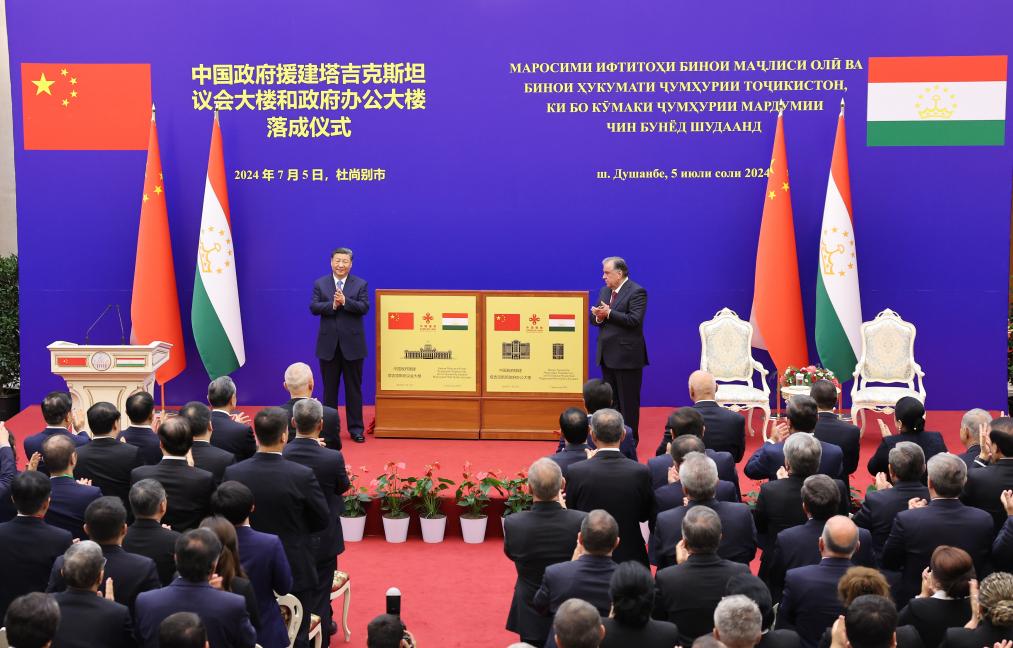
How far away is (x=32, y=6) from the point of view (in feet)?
33.1

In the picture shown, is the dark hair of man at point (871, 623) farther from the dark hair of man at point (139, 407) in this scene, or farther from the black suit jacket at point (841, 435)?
the dark hair of man at point (139, 407)

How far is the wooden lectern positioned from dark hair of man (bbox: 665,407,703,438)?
14.9 feet

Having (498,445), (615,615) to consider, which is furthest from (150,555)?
(498,445)

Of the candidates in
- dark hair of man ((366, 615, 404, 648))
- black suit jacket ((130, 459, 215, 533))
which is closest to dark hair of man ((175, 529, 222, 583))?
dark hair of man ((366, 615, 404, 648))

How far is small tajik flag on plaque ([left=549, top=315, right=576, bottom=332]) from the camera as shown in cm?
887

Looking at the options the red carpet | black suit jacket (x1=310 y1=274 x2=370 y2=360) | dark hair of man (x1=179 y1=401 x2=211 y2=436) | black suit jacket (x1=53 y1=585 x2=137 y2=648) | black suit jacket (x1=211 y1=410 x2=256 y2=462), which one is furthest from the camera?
black suit jacket (x1=310 y1=274 x2=370 y2=360)

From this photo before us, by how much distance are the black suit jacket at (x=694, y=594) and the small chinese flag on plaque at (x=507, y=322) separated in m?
4.94

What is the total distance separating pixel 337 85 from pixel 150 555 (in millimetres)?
6386

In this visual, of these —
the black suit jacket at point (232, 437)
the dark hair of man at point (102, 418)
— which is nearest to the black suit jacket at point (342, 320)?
the black suit jacket at point (232, 437)

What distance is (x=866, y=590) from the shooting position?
3.68 meters

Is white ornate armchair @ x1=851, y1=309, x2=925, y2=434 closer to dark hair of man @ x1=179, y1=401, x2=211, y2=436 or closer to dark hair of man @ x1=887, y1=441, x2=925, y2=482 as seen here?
dark hair of man @ x1=887, y1=441, x2=925, y2=482

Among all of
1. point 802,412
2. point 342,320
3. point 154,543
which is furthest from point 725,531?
point 342,320

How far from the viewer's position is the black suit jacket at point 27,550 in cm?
445

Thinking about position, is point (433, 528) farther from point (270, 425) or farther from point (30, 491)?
point (30, 491)
